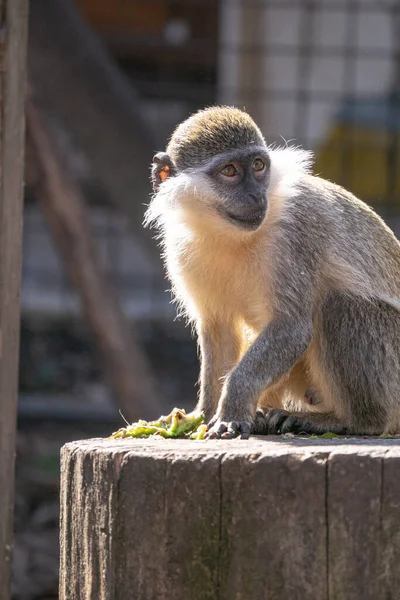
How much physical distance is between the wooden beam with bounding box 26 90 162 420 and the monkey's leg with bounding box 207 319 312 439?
3580mm

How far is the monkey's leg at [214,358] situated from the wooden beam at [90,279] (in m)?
3.08

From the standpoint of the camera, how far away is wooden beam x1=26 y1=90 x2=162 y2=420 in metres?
7.87

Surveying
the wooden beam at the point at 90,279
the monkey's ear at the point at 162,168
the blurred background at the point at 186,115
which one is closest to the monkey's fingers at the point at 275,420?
the monkey's ear at the point at 162,168

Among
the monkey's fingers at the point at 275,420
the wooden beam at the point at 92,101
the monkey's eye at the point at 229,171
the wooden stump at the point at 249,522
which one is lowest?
the wooden stump at the point at 249,522

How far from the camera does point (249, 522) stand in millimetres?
2955

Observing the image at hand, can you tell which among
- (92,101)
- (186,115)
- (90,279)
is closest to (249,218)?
(90,279)

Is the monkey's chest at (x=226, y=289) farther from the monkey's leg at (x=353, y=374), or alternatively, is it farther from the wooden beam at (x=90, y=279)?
the wooden beam at (x=90, y=279)

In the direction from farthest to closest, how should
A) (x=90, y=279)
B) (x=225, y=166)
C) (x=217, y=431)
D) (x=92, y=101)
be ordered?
1. (x=92, y=101)
2. (x=90, y=279)
3. (x=225, y=166)
4. (x=217, y=431)

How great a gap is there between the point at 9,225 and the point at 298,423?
130 cm

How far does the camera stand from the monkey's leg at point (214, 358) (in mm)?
4746

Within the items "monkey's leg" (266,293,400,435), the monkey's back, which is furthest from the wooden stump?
the monkey's back

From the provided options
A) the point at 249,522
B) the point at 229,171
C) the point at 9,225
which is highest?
the point at 229,171

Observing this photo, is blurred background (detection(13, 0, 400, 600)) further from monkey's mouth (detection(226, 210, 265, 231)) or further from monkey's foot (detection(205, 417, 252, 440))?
monkey's foot (detection(205, 417, 252, 440))

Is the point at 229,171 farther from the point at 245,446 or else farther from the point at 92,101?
the point at 92,101
